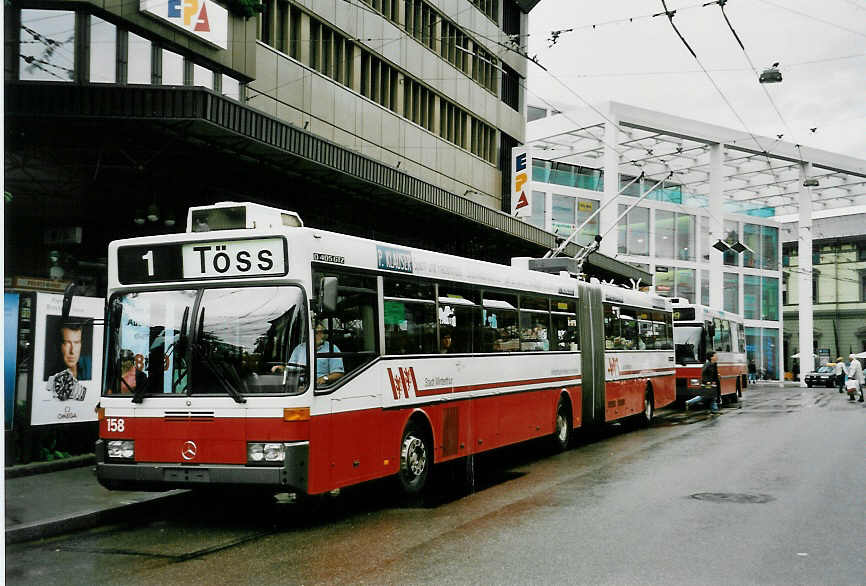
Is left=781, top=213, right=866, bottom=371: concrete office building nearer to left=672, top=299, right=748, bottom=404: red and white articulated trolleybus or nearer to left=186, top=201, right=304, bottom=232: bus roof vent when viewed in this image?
left=672, top=299, right=748, bottom=404: red and white articulated trolleybus

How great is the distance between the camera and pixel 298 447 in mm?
8320

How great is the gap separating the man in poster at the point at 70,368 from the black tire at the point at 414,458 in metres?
5.41

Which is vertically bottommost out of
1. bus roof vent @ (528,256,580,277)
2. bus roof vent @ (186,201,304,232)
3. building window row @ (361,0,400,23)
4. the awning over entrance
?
bus roof vent @ (186,201,304,232)

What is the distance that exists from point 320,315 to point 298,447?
1.31m

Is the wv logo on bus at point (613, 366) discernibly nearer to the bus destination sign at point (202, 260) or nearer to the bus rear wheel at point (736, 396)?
the bus destination sign at point (202, 260)

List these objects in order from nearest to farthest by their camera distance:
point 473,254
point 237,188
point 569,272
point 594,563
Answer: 1. point 594,563
2. point 237,188
3. point 569,272
4. point 473,254

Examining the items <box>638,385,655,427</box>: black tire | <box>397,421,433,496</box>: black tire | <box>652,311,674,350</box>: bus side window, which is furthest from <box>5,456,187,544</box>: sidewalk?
<box>652,311,674,350</box>: bus side window

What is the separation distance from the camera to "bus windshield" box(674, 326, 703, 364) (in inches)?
1136

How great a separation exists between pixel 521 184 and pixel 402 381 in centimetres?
2318

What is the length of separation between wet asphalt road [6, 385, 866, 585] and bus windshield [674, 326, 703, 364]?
50.3 ft

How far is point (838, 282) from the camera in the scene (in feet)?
225

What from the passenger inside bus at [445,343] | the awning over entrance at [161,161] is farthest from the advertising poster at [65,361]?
the passenger inside bus at [445,343]

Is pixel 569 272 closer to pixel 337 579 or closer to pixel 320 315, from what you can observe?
pixel 320 315

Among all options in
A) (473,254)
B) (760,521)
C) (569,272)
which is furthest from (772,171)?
Answer: (760,521)
